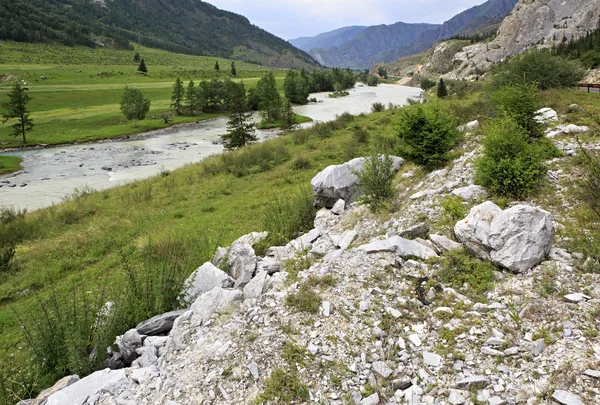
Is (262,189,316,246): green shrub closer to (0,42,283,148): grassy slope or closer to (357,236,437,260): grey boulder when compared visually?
(357,236,437,260): grey boulder

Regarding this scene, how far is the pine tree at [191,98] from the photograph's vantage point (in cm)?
7250

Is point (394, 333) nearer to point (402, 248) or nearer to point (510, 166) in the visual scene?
point (402, 248)

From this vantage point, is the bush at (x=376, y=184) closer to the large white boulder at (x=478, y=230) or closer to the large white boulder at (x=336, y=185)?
the large white boulder at (x=336, y=185)

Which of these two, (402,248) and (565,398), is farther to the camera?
(402,248)

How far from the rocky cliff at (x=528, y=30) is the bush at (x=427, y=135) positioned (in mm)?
143796

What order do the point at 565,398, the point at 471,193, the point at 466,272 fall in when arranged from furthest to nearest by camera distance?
the point at 471,193 → the point at 466,272 → the point at 565,398

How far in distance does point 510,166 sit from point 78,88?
10459 cm

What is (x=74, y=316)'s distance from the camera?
248 inches

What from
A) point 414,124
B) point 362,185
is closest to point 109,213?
point 362,185

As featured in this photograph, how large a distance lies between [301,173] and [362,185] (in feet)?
32.4

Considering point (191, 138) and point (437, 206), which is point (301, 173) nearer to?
point (437, 206)

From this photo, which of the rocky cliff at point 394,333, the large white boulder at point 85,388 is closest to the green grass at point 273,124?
the rocky cliff at point 394,333

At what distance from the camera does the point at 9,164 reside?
122 feet

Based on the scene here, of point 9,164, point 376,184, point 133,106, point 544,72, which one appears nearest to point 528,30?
point 544,72
